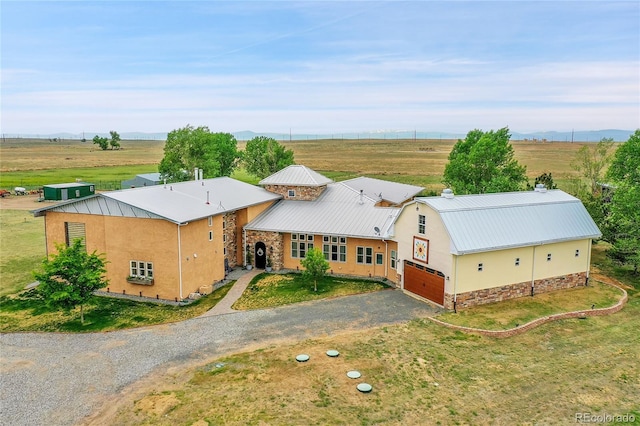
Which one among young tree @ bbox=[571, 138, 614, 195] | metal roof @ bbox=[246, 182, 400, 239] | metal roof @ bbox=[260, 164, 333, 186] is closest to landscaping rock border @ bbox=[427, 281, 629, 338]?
metal roof @ bbox=[246, 182, 400, 239]

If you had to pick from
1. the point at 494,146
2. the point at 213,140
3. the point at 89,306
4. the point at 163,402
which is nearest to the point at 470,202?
the point at 494,146

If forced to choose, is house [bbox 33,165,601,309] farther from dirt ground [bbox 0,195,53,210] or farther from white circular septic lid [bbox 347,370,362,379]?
dirt ground [bbox 0,195,53,210]

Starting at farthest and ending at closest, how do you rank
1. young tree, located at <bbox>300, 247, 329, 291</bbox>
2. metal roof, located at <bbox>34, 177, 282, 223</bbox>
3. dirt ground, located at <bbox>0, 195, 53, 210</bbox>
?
dirt ground, located at <bbox>0, 195, 53, 210</bbox> < young tree, located at <bbox>300, 247, 329, 291</bbox> < metal roof, located at <bbox>34, 177, 282, 223</bbox>

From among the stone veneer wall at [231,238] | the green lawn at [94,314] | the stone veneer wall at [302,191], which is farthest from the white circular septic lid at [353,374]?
the stone veneer wall at [302,191]

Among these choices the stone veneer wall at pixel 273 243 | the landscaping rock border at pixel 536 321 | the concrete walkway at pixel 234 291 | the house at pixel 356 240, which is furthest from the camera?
the stone veneer wall at pixel 273 243

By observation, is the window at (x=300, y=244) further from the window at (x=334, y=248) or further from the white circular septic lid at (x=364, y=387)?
the white circular septic lid at (x=364, y=387)

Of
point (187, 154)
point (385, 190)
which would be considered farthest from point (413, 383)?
point (187, 154)

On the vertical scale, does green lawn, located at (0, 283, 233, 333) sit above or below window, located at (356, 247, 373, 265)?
below
